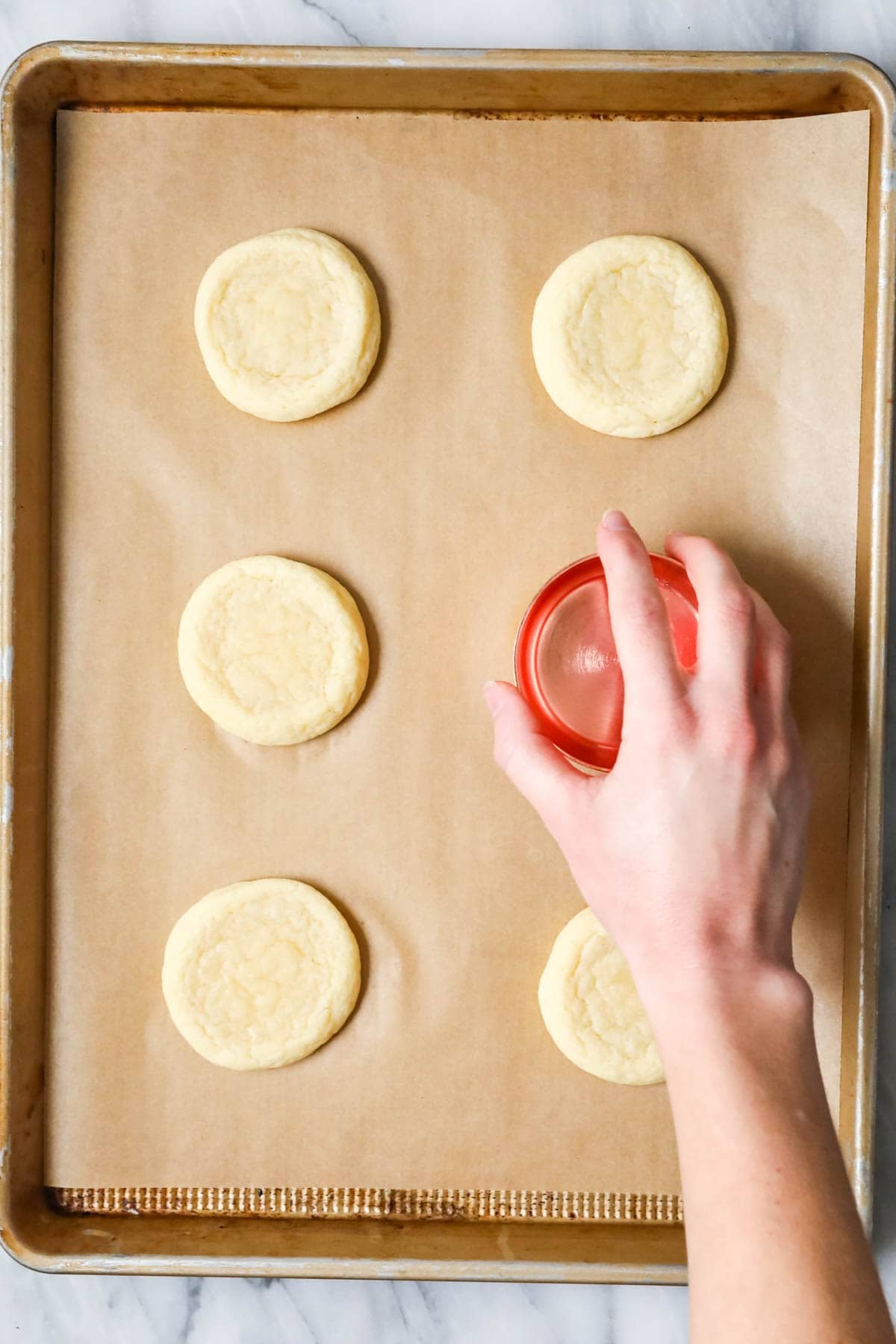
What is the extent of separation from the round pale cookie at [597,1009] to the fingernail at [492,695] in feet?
0.86

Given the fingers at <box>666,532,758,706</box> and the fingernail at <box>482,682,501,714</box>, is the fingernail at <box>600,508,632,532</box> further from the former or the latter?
the fingernail at <box>482,682,501,714</box>

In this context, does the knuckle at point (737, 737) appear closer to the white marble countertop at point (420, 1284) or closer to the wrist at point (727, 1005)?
the wrist at point (727, 1005)

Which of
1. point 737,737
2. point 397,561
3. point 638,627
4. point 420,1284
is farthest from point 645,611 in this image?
point 420,1284

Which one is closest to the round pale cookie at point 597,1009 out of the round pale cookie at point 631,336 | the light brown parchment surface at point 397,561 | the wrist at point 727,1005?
the light brown parchment surface at point 397,561

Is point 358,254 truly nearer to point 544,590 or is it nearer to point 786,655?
point 544,590

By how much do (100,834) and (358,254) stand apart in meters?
0.72

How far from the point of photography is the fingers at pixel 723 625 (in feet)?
2.95

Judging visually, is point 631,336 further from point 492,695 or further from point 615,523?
point 492,695

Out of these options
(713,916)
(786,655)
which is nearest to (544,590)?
(786,655)

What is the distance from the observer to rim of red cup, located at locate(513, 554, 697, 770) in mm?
994

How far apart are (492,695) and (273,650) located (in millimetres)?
260

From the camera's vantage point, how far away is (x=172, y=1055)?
1.13 meters

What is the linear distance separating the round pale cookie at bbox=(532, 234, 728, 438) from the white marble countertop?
291 mm

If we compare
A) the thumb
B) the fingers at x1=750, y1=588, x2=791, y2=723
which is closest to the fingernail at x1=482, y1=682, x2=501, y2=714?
the thumb
